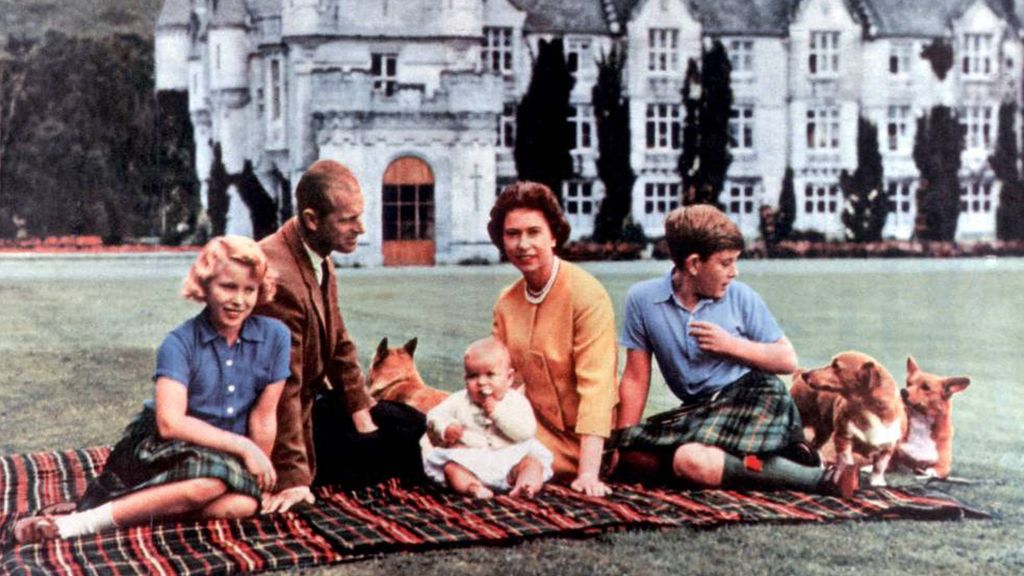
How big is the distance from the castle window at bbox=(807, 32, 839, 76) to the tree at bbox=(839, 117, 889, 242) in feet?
1.01

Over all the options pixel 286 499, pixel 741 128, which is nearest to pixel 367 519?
pixel 286 499

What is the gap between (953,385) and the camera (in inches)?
195

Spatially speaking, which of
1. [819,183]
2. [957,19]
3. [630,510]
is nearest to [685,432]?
[630,510]

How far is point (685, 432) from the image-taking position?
4.71m

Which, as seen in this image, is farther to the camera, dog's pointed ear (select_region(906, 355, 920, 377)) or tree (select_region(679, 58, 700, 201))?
tree (select_region(679, 58, 700, 201))

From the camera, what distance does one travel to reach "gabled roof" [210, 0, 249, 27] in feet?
16.4

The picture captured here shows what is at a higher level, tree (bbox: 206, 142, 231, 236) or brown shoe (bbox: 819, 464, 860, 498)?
tree (bbox: 206, 142, 231, 236)

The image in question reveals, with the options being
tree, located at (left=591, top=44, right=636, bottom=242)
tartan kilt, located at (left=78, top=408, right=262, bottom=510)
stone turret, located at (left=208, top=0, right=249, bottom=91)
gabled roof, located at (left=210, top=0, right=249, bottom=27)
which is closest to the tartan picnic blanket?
tartan kilt, located at (left=78, top=408, right=262, bottom=510)

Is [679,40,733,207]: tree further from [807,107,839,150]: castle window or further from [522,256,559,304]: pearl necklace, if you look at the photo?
[522,256,559,304]: pearl necklace

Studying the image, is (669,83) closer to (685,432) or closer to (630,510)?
(685,432)

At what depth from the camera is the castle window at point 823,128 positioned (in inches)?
215

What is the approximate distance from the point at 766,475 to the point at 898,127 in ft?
5.65

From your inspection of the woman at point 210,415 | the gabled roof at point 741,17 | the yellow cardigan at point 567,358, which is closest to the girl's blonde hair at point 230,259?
the woman at point 210,415

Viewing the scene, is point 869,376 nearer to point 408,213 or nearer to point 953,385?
point 953,385
